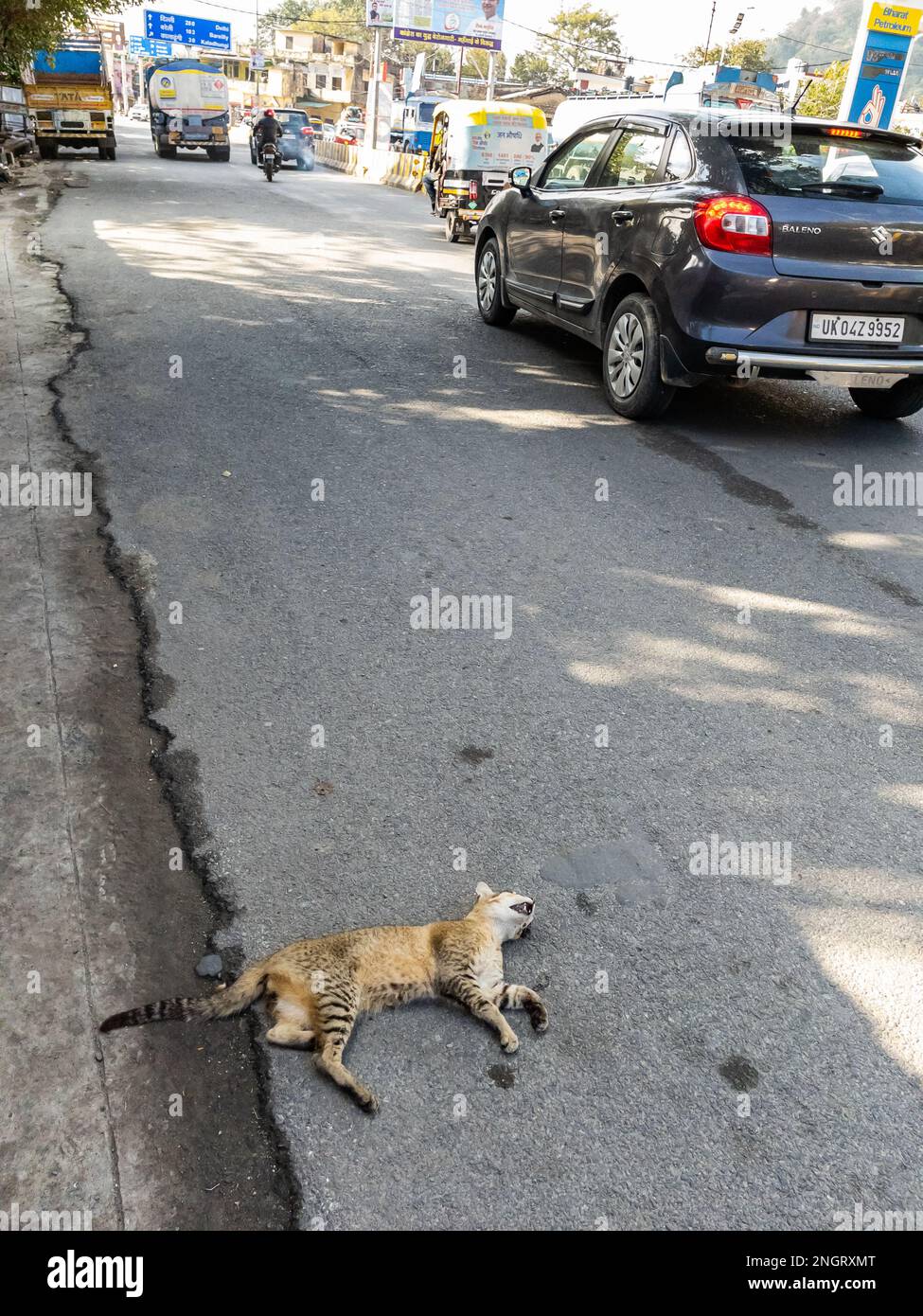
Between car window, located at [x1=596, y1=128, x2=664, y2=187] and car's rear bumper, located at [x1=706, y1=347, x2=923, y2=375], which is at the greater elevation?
car window, located at [x1=596, y1=128, x2=664, y2=187]

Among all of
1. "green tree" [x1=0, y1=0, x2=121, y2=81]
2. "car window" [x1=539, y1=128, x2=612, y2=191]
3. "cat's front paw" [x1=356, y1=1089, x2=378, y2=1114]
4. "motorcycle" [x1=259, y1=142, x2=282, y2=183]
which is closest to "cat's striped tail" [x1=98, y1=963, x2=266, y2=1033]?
"cat's front paw" [x1=356, y1=1089, x2=378, y2=1114]

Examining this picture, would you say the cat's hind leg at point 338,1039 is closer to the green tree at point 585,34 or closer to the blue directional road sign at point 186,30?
the blue directional road sign at point 186,30

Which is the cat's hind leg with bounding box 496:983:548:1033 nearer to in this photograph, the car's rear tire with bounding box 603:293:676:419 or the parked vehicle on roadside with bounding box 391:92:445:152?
the car's rear tire with bounding box 603:293:676:419

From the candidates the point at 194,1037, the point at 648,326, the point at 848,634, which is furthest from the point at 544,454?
the point at 194,1037

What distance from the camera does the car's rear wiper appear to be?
19.6 feet

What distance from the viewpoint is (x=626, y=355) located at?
6891 millimetres

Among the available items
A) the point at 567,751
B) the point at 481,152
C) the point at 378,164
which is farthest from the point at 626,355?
the point at 378,164

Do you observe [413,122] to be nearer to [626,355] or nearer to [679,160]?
[679,160]

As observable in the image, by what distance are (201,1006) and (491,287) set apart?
8129 millimetres

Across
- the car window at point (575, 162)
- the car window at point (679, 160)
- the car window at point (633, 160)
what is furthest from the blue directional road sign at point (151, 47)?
the car window at point (679, 160)

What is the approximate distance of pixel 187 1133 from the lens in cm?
223

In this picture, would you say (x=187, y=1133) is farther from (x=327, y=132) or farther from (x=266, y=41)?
(x=266, y=41)

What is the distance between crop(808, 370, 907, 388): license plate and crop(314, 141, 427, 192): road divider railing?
2274 cm

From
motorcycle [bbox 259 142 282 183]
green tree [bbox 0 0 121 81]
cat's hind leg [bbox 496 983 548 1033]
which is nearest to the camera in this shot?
cat's hind leg [bbox 496 983 548 1033]
